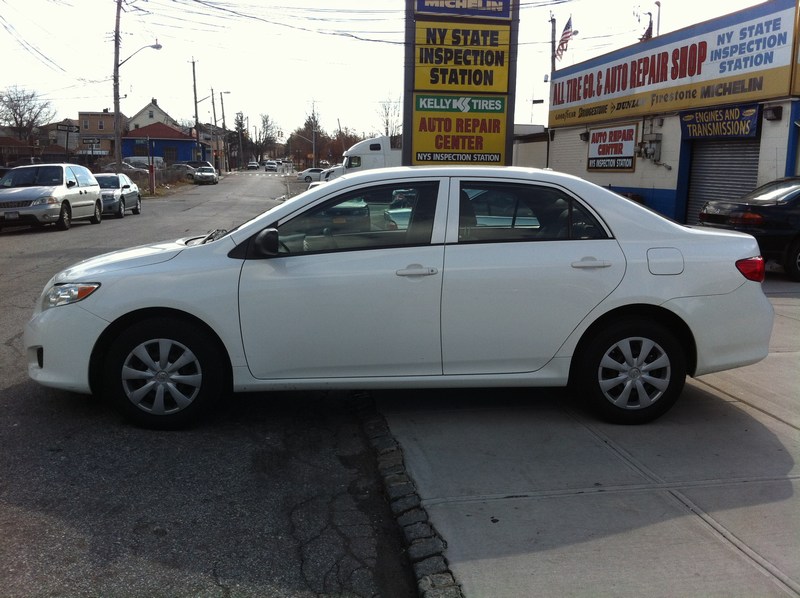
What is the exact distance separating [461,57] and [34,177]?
11428 mm

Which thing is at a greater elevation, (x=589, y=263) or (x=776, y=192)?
(x=776, y=192)

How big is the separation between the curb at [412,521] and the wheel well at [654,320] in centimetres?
135

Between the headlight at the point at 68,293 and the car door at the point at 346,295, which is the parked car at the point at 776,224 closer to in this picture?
the car door at the point at 346,295

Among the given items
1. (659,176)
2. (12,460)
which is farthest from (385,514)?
(659,176)

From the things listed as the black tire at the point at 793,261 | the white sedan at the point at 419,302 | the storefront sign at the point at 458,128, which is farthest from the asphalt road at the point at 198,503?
the storefront sign at the point at 458,128

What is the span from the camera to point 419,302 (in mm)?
4590

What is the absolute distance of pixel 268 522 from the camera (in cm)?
359

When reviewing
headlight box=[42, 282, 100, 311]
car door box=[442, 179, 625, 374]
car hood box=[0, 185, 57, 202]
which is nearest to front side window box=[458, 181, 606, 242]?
car door box=[442, 179, 625, 374]

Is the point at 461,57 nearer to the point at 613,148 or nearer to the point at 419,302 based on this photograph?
the point at 613,148

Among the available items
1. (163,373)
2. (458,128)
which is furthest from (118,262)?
(458,128)

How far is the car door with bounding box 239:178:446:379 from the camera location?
14.9ft

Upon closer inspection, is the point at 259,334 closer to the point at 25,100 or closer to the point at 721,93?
the point at 721,93

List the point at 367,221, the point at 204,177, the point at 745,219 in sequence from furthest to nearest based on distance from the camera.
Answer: the point at 204,177
the point at 745,219
the point at 367,221

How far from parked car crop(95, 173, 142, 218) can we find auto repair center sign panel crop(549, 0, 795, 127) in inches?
613
